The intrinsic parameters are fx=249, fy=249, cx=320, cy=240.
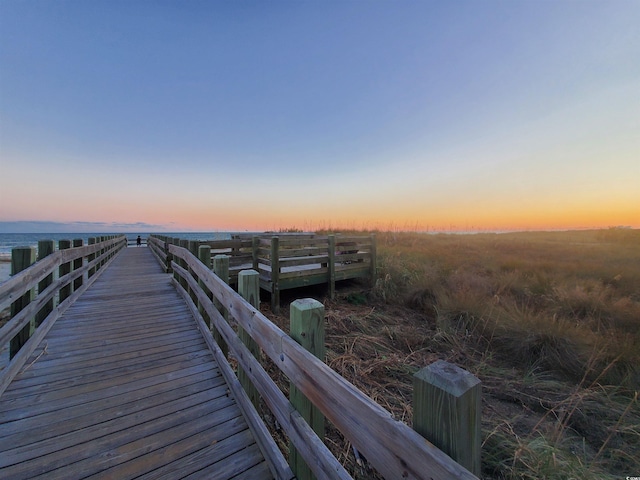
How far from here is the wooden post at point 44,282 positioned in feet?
10.8

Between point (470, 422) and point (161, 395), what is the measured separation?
8.50 feet

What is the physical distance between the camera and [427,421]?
724 millimetres

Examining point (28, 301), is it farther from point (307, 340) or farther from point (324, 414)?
point (324, 414)

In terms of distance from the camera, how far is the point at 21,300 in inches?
112

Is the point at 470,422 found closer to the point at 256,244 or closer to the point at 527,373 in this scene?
the point at 527,373

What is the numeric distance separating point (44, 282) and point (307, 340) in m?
4.25

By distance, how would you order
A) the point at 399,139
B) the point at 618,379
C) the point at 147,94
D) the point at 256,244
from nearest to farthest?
1. the point at 618,379
2. the point at 256,244
3. the point at 147,94
4. the point at 399,139

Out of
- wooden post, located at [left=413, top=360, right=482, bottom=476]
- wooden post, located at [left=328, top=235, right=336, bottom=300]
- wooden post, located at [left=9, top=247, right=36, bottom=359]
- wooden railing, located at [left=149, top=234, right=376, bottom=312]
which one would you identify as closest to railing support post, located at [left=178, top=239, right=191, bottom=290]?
wooden railing, located at [left=149, top=234, right=376, bottom=312]

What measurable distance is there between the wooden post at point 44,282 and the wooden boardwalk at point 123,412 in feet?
0.82

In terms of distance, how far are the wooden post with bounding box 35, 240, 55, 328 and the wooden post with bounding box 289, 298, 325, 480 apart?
4.00 metres

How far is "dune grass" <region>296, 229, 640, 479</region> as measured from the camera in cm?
250

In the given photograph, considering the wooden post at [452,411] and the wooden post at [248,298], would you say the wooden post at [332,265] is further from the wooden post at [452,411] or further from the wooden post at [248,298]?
the wooden post at [452,411]

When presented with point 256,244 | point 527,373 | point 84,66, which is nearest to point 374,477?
point 527,373

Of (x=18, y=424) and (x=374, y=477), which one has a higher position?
(x=18, y=424)
